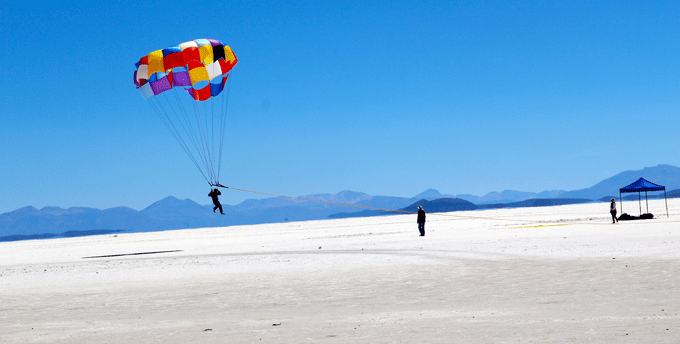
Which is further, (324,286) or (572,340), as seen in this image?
(324,286)

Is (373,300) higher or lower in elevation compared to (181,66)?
lower

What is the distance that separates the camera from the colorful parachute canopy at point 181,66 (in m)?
22.8

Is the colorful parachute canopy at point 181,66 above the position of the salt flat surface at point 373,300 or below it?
above

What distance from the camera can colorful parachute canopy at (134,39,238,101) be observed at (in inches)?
898

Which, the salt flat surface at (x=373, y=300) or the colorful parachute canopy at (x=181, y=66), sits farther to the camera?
the colorful parachute canopy at (x=181, y=66)

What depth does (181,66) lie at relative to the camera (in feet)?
75.2

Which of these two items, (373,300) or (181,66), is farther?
(181,66)

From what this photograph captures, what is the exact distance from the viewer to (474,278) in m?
11.9

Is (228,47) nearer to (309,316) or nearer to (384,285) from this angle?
(384,285)

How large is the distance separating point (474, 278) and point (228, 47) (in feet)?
58.9

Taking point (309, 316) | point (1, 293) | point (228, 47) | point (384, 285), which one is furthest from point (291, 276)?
point (228, 47)

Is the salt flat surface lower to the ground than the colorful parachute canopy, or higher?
lower

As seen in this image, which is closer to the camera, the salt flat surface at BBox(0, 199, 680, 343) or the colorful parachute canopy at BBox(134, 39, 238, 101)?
the salt flat surface at BBox(0, 199, 680, 343)

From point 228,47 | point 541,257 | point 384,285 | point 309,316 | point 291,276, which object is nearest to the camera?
point 309,316
